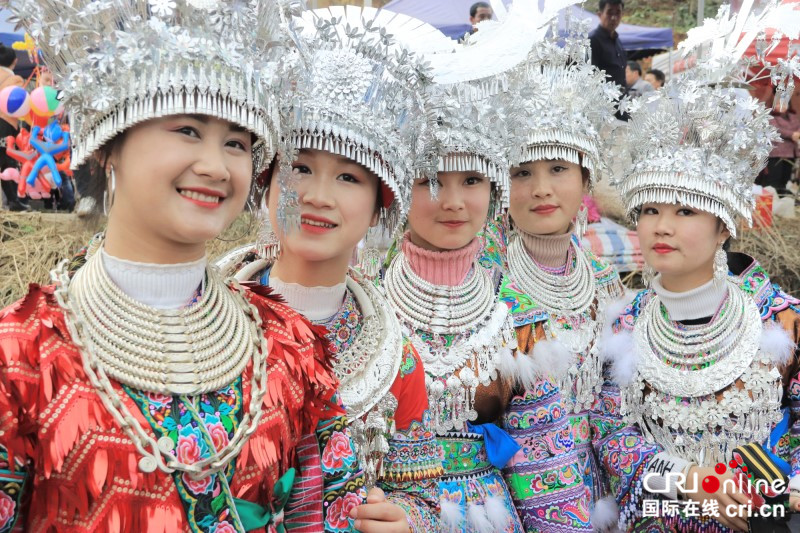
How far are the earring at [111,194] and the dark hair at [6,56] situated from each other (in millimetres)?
5456

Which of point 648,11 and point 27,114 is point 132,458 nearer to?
point 27,114

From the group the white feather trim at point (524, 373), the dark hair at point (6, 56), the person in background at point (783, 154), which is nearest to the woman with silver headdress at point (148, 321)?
the white feather trim at point (524, 373)

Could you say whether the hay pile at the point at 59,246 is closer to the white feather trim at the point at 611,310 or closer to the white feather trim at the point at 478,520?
the white feather trim at the point at 611,310

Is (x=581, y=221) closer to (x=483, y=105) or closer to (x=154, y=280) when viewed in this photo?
(x=483, y=105)

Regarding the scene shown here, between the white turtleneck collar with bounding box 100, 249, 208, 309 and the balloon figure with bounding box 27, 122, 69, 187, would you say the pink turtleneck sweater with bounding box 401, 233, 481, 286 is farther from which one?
the balloon figure with bounding box 27, 122, 69, 187

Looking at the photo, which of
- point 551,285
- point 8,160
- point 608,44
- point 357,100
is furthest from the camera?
point 608,44

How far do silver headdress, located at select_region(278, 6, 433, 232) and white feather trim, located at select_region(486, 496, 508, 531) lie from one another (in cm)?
97

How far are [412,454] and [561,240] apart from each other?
141cm

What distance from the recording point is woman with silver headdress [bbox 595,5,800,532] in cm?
304

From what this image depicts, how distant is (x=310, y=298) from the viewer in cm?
217

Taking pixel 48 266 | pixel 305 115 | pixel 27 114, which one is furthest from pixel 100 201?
pixel 27 114

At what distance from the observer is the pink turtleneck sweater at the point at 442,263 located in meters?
2.67

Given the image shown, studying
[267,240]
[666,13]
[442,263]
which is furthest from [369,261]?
[666,13]

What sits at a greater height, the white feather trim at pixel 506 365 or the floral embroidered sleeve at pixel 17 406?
the floral embroidered sleeve at pixel 17 406
